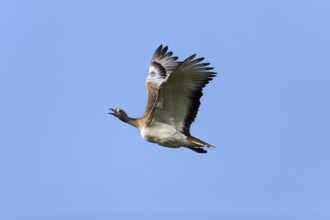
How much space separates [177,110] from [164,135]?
2.63 feet

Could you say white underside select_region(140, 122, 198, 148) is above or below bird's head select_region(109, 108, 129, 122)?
below

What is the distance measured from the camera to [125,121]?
1997 cm

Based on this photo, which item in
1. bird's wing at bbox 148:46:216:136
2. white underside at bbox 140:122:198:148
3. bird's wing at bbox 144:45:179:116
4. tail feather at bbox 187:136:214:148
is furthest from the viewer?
bird's wing at bbox 144:45:179:116

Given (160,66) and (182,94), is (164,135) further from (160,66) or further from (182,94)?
(160,66)

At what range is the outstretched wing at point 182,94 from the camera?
17.6 meters

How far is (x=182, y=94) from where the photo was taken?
18.4 meters

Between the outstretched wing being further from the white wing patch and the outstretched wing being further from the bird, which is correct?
the white wing patch

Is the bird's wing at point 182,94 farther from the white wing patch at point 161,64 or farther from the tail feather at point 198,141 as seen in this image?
the white wing patch at point 161,64

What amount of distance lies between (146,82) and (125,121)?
1.94 metres

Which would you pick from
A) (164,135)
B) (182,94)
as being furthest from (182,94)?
(164,135)

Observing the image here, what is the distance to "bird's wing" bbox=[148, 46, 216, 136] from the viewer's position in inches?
691

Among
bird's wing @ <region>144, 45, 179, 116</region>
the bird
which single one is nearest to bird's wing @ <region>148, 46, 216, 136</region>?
the bird

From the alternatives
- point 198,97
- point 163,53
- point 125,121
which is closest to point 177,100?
point 198,97

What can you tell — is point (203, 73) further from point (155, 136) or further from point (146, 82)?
point (146, 82)
